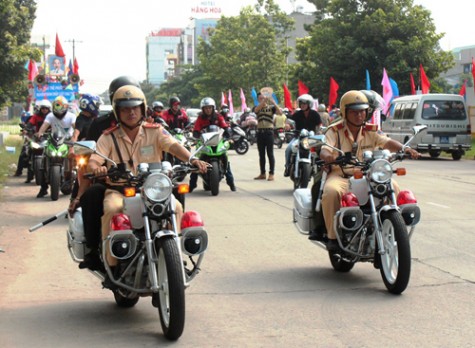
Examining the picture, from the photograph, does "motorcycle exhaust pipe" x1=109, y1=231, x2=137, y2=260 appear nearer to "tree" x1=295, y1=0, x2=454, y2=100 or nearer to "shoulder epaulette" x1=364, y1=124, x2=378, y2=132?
"shoulder epaulette" x1=364, y1=124, x2=378, y2=132

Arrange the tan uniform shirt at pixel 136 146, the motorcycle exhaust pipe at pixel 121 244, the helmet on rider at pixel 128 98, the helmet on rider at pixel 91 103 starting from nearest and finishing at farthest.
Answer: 1. the motorcycle exhaust pipe at pixel 121 244
2. the helmet on rider at pixel 128 98
3. the tan uniform shirt at pixel 136 146
4. the helmet on rider at pixel 91 103

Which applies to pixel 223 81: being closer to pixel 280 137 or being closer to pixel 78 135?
pixel 280 137

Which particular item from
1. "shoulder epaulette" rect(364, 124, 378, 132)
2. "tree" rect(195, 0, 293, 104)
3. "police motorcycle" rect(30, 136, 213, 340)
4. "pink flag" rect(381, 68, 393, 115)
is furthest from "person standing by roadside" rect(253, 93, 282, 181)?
"tree" rect(195, 0, 293, 104)

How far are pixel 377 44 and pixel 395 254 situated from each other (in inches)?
1519

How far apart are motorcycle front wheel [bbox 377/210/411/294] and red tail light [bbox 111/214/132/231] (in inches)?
86.5

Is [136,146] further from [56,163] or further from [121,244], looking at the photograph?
[56,163]

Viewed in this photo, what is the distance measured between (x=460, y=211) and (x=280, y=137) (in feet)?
78.7

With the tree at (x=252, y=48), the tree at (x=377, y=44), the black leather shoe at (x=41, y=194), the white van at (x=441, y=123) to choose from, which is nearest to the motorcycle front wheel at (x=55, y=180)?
the black leather shoe at (x=41, y=194)

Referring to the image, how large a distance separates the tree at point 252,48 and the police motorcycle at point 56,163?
54.9 m

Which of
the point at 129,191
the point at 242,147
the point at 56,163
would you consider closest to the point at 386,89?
the point at 242,147

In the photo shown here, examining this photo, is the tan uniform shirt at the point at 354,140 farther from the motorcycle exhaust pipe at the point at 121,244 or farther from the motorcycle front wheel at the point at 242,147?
the motorcycle front wheel at the point at 242,147

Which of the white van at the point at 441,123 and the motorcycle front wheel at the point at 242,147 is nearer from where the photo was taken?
the white van at the point at 441,123

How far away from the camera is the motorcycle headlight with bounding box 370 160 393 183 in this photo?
7.35 meters

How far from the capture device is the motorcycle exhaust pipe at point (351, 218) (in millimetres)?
7387
